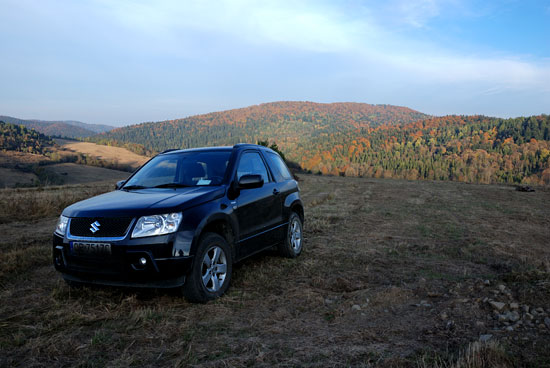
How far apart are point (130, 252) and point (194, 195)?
924mm

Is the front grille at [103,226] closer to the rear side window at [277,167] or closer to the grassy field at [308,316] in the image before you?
the grassy field at [308,316]

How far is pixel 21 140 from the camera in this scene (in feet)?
286

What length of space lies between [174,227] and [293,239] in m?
2.93

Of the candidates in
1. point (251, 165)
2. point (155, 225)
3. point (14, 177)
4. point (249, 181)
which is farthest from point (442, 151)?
point (155, 225)

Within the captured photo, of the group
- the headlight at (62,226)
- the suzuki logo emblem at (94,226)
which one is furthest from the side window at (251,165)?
the headlight at (62,226)

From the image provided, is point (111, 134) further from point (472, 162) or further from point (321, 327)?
point (321, 327)

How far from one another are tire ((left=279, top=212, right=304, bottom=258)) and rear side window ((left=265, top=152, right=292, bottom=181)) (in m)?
0.69

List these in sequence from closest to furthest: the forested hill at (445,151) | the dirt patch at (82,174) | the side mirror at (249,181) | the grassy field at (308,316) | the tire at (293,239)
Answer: the grassy field at (308,316)
the side mirror at (249,181)
the tire at (293,239)
the dirt patch at (82,174)
the forested hill at (445,151)

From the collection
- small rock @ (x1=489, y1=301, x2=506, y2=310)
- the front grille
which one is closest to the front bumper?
the front grille

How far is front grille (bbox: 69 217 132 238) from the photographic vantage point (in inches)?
144

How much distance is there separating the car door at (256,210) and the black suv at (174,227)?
0.01 meters

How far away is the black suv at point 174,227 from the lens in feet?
11.9

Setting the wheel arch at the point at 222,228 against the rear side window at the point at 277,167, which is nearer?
the wheel arch at the point at 222,228

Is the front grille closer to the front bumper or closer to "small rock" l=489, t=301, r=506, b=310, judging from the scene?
the front bumper
